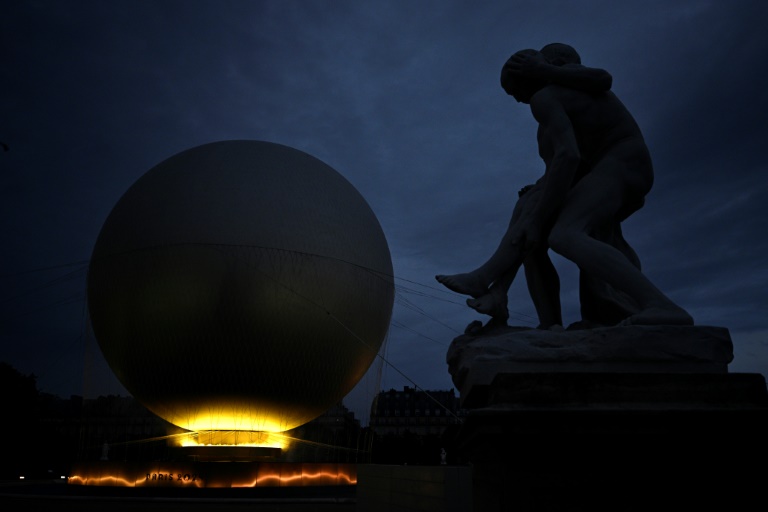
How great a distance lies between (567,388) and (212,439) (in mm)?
18355

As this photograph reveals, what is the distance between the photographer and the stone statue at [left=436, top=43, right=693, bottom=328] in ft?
13.8

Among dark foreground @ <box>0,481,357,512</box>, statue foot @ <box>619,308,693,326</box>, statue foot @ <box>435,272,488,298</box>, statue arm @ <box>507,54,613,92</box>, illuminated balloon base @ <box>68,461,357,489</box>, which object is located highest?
statue arm @ <box>507,54,613,92</box>

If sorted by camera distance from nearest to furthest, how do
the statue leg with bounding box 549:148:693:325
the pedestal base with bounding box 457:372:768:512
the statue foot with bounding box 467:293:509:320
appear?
the pedestal base with bounding box 457:372:768:512 < the statue leg with bounding box 549:148:693:325 < the statue foot with bounding box 467:293:509:320

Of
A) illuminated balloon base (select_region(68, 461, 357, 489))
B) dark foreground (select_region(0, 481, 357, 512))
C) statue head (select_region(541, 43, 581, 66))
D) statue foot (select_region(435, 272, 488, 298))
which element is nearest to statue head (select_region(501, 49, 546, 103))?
statue head (select_region(541, 43, 581, 66))

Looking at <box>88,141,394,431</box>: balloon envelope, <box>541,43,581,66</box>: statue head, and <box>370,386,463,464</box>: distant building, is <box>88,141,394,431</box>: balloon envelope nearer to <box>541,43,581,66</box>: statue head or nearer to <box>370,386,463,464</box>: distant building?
<box>541,43,581,66</box>: statue head

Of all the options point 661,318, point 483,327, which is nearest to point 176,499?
point 483,327

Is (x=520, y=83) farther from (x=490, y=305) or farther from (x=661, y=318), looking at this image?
(x=661, y=318)

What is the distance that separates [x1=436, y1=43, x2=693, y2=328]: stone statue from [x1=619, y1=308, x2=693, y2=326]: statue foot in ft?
1.01

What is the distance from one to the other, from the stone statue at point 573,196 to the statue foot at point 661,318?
1.01 feet

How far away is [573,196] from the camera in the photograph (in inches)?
171

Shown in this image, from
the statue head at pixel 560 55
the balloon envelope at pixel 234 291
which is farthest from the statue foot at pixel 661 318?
the balloon envelope at pixel 234 291

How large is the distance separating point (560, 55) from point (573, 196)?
4.20 ft

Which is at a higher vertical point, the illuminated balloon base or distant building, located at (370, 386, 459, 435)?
distant building, located at (370, 386, 459, 435)

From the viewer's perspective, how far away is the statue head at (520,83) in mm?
4676
